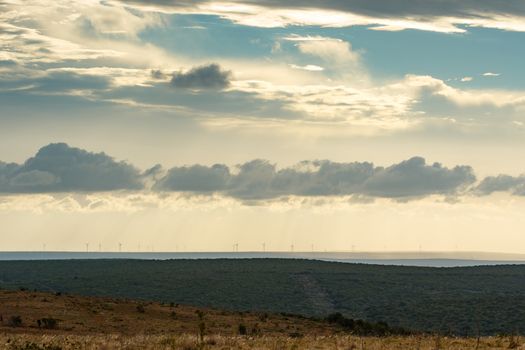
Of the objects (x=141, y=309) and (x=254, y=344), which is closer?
(x=254, y=344)

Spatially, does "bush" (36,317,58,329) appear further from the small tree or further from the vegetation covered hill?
the vegetation covered hill

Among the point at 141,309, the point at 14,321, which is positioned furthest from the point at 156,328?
the point at 141,309

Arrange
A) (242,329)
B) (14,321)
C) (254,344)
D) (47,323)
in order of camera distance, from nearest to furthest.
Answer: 1. (254,344)
2. (14,321)
3. (47,323)
4. (242,329)

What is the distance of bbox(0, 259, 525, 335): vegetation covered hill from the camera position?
342 ft

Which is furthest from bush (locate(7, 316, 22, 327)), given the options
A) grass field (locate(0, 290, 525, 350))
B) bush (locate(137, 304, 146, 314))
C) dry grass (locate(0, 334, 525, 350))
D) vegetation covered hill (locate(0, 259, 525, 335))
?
vegetation covered hill (locate(0, 259, 525, 335))

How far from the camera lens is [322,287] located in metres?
150

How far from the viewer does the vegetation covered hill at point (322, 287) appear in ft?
342

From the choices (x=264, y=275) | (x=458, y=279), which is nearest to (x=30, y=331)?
(x=264, y=275)

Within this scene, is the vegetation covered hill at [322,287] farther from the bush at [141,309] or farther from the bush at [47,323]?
the bush at [47,323]

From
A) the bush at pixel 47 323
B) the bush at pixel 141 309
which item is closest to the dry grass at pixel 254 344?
the bush at pixel 47 323

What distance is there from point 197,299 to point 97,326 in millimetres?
70130

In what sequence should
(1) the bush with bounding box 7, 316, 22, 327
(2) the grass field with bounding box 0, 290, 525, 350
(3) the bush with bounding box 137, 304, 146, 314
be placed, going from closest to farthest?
(2) the grass field with bounding box 0, 290, 525, 350 → (1) the bush with bounding box 7, 316, 22, 327 → (3) the bush with bounding box 137, 304, 146, 314

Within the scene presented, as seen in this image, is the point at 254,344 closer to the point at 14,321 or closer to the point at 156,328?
the point at 14,321

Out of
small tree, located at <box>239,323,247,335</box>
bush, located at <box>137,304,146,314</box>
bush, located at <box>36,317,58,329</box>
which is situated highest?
bush, located at <box>137,304,146,314</box>
